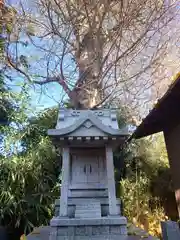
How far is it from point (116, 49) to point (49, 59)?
68.1 inches

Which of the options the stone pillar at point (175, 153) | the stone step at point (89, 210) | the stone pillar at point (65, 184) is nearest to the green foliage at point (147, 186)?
the stone pillar at point (175, 153)

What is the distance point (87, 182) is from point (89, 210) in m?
0.50

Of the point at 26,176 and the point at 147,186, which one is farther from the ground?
the point at 26,176

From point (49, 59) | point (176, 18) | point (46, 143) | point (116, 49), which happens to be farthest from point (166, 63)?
point (46, 143)

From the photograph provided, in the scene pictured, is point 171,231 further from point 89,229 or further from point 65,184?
point 65,184

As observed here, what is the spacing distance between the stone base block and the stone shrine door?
0.64 m

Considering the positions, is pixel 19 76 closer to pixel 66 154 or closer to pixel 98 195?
pixel 66 154

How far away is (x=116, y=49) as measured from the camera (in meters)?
5.46

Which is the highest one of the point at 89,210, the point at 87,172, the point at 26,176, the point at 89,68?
the point at 89,68

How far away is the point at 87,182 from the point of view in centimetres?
389

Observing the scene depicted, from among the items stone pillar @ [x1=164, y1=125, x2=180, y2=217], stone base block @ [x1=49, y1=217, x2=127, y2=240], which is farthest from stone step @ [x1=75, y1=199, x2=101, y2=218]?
stone pillar @ [x1=164, y1=125, x2=180, y2=217]

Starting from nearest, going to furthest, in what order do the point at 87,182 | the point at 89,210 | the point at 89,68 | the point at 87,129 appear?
1. the point at 89,210
2. the point at 87,129
3. the point at 87,182
4. the point at 89,68

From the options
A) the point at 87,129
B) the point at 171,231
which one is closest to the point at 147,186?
the point at 87,129

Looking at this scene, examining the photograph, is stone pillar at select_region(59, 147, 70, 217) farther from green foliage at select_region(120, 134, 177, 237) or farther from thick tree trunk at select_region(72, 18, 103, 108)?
green foliage at select_region(120, 134, 177, 237)
